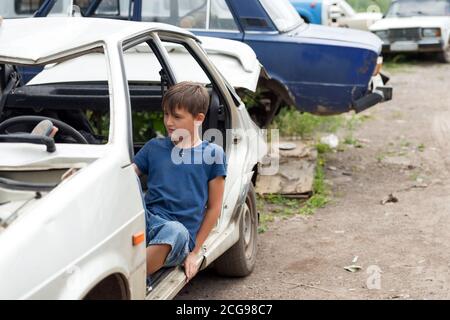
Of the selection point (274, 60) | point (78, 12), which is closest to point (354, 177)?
point (274, 60)

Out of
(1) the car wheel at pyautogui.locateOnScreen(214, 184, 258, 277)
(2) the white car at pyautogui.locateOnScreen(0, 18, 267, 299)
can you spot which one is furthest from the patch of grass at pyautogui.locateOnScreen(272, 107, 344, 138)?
(1) the car wheel at pyautogui.locateOnScreen(214, 184, 258, 277)

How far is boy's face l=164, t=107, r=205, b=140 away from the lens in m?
3.82

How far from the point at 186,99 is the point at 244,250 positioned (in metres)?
1.49

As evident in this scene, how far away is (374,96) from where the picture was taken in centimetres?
796

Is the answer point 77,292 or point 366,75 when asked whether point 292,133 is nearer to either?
point 366,75

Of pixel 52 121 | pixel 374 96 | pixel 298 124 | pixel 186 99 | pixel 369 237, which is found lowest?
pixel 298 124

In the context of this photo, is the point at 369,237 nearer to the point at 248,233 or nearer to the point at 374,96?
the point at 248,233

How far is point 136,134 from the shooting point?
705 centimetres

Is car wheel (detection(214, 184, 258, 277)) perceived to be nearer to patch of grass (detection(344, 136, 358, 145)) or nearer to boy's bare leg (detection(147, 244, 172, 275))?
boy's bare leg (detection(147, 244, 172, 275))

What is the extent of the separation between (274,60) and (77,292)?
541 cm

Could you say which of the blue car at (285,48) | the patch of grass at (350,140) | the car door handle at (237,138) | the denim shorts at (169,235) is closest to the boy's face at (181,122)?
the denim shorts at (169,235)

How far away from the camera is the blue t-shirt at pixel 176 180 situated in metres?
3.90

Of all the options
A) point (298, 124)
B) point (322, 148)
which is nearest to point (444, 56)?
point (298, 124)

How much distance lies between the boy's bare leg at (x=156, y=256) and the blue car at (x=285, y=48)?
4.43 m
